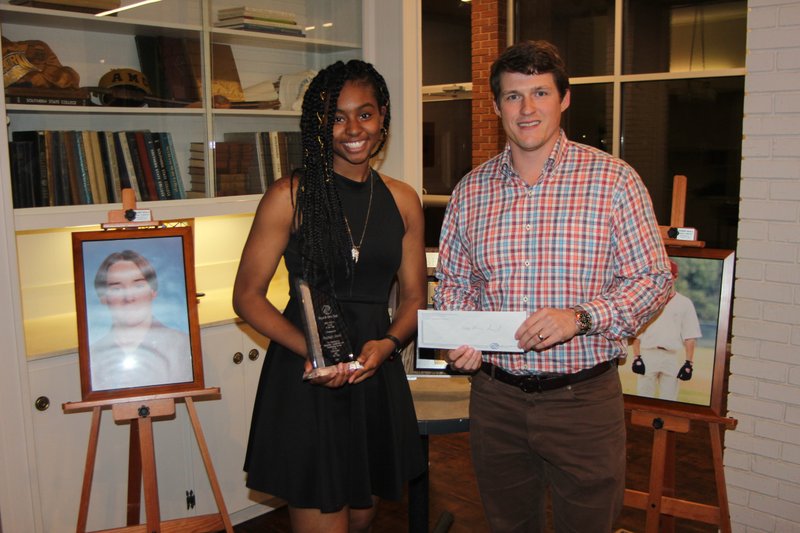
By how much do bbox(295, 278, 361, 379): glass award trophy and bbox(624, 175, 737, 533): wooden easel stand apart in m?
1.15

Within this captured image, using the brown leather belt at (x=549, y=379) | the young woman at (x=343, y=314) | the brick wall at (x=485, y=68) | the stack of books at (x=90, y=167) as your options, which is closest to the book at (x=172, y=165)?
the stack of books at (x=90, y=167)

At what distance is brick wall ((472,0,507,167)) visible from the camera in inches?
328

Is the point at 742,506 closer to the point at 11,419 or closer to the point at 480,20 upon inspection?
the point at 11,419

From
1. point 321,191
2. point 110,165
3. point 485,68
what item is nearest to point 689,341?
point 321,191

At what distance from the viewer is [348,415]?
2082 mm

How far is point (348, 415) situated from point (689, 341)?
1.23 meters

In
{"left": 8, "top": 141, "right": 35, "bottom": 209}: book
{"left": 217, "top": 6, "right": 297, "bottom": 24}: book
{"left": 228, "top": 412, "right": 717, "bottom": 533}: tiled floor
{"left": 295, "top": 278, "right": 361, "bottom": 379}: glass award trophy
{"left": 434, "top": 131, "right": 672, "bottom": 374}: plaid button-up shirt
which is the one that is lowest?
{"left": 228, "top": 412, "right": 717, "bottom": 533}: tiled floor

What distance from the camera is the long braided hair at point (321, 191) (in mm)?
2045

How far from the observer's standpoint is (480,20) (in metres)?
8.44

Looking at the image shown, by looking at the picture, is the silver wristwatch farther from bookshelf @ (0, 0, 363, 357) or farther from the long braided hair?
bookshelf @ (0, 0, 363, 357)

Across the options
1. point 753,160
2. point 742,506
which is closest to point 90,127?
point 753,160

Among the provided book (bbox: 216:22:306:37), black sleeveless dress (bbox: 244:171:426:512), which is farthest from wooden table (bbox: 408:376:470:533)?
book (bbox: 216:22:306:37)

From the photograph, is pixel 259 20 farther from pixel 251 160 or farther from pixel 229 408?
pixel 229 408

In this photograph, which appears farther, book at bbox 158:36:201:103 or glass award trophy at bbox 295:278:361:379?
book at bbox 158:36:201:103
